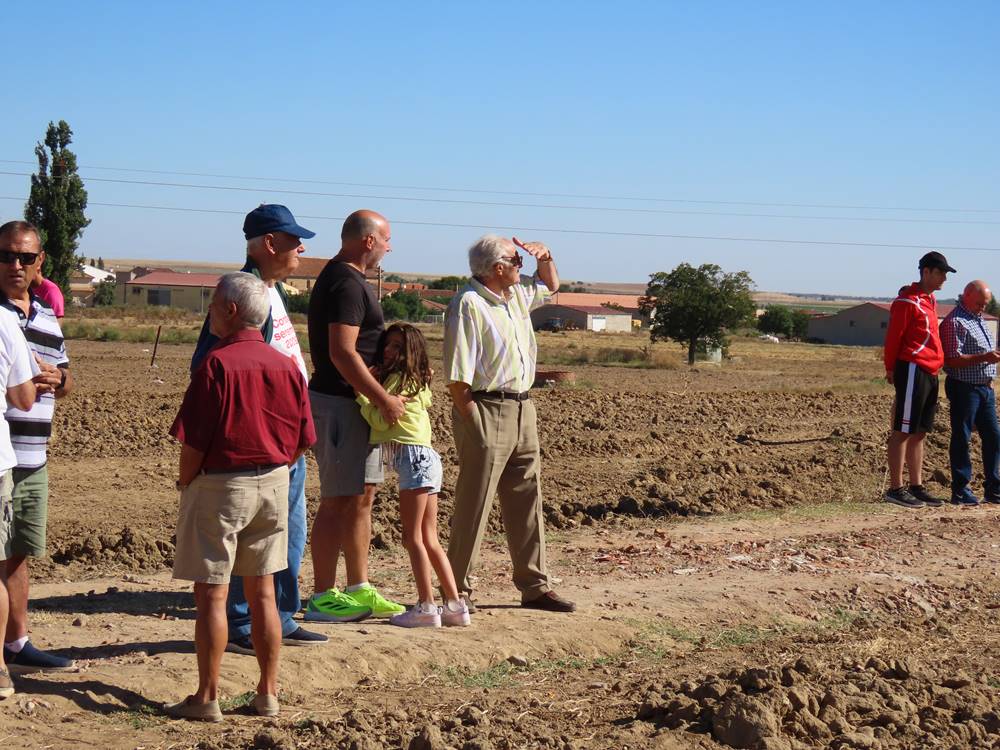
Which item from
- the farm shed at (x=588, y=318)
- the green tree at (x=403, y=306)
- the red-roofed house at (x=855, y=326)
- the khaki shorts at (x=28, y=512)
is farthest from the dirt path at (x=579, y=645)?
the farm shed at (x=588, y=318)

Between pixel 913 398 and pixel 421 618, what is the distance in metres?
5.67

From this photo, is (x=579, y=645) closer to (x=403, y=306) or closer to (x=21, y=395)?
(x=21, y=395)

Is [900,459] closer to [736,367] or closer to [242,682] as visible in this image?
[242,682]

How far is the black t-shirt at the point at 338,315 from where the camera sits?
594cm

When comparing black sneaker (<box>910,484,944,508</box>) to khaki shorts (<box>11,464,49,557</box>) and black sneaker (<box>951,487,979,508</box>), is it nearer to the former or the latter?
black sneaker (<box>951,487,979,508</box>)

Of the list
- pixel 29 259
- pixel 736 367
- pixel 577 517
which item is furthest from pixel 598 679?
pixel 736 367

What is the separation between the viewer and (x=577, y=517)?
10.4 metres

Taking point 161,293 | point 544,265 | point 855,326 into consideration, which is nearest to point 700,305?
point 544,265

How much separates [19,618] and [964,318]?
8.33 metres

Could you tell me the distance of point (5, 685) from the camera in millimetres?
4871

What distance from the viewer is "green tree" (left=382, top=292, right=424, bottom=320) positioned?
265 ft

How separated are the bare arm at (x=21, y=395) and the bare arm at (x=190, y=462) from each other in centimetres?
67

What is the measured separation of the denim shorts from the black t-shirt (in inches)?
15.0

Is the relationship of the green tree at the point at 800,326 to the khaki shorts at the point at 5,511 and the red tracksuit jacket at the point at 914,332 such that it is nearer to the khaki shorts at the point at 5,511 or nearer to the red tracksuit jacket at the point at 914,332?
the red tracksuit jacket at the point at 914,332
